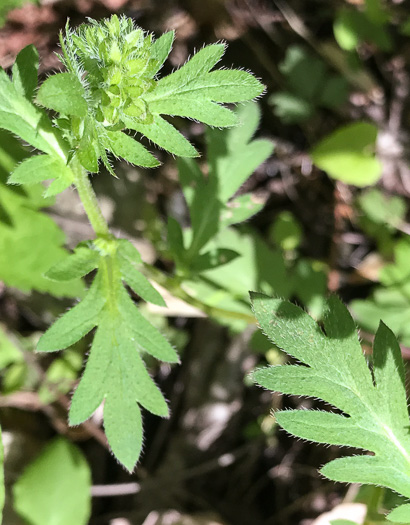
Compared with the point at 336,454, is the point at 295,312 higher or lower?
higher

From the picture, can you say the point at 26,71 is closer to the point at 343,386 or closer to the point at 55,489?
the point at 343,386

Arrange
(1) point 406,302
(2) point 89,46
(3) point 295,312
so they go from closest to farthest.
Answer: (2) point 89,46 < (3) point 295,312 < (1) point 406,302

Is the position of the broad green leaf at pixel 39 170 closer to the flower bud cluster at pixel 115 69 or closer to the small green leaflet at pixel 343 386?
the flower bud cluster at pixel 115 69

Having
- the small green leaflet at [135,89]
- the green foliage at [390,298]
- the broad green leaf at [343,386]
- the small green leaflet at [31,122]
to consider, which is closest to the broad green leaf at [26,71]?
the small green leaflet at [31,122]

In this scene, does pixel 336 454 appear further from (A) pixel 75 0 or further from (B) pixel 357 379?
(A) pixel 75 0

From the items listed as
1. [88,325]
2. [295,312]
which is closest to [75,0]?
[88,325]
